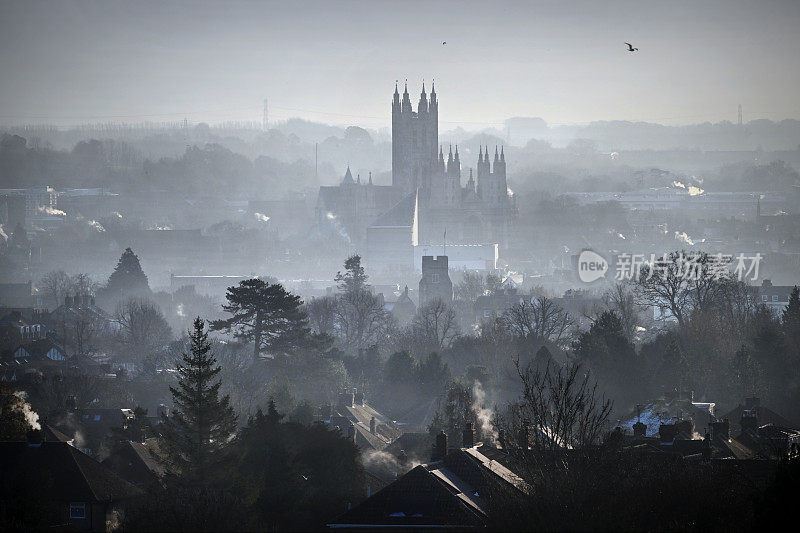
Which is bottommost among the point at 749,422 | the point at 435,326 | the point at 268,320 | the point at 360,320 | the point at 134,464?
the point at 134,464

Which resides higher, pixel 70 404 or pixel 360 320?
pixel 360 320

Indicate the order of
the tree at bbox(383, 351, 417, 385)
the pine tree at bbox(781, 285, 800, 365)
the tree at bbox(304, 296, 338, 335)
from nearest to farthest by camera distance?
the pine tree at bbox(781, 285, 800, 365), the tree at bbox(383, 351, 417, 385), the tree at bbox(304, 296, 338, 335)

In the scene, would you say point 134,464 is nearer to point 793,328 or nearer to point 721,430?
point 721,430

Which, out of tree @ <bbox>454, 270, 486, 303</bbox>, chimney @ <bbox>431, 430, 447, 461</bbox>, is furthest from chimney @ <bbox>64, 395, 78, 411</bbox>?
tree @ <bbox>454, 270, 486, 303</bbox>

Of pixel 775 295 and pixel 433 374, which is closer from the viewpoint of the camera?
pixel 433 374

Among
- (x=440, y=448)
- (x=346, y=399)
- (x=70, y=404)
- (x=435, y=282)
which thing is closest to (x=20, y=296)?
(x=435, y=282)

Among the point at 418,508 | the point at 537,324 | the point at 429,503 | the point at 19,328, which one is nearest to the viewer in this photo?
the point at 418,508

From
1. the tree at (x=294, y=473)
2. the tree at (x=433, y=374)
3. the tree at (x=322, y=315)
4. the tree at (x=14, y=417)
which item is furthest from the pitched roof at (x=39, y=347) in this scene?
the tree at (x=294, y=473)

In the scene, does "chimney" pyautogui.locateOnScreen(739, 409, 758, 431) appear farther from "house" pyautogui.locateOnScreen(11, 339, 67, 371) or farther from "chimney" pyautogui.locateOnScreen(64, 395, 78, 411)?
"house" pyautogui.locateOnScreen(11, 339, 67, 371)
